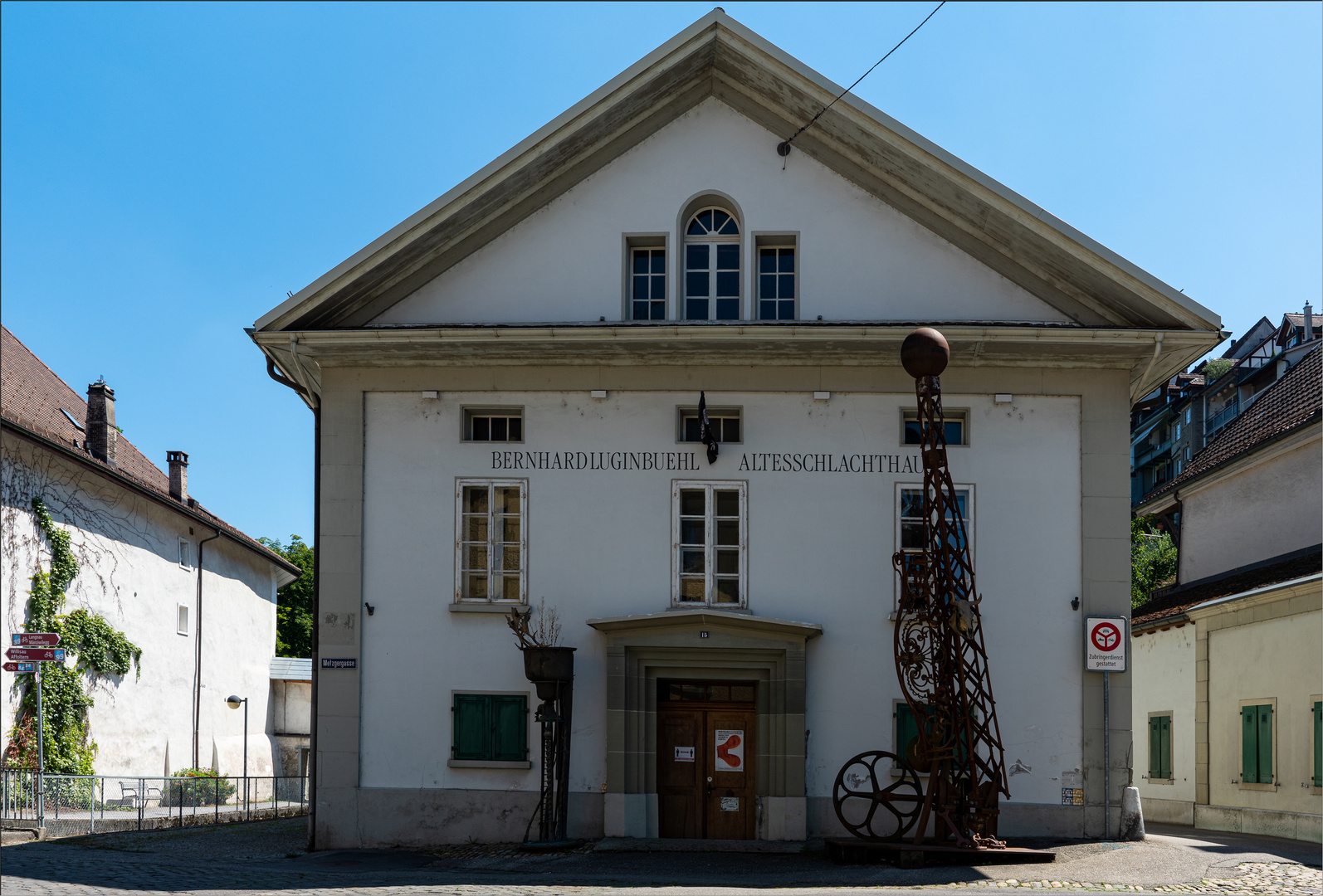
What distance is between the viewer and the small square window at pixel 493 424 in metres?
18.3

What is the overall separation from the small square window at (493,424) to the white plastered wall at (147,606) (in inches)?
476

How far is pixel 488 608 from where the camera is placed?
1770cm

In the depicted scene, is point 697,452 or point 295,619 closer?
point 697,452

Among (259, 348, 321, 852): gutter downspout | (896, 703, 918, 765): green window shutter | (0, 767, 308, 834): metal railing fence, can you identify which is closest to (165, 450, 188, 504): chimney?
(0, 767, 308, 834): metal railing fence

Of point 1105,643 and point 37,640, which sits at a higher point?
point 1105,643

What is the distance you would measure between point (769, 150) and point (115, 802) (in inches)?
630

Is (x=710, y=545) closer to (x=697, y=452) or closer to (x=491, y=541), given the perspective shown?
(x=697, y=452)

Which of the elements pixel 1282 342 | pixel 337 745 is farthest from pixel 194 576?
pixel 1282 342

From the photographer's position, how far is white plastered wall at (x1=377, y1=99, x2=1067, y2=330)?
59.5ft

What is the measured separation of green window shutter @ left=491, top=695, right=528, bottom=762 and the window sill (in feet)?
3.71

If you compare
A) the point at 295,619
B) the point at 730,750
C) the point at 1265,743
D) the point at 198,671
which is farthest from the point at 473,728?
the point at 295,619

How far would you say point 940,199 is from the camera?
1798cm

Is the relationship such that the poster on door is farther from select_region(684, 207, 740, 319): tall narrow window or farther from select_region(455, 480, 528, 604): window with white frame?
select_region(684, 207, 740, 319): tall narrow window

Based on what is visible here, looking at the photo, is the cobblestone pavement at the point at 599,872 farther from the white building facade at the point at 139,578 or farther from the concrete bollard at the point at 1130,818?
the white building facade at the point at 139,578
